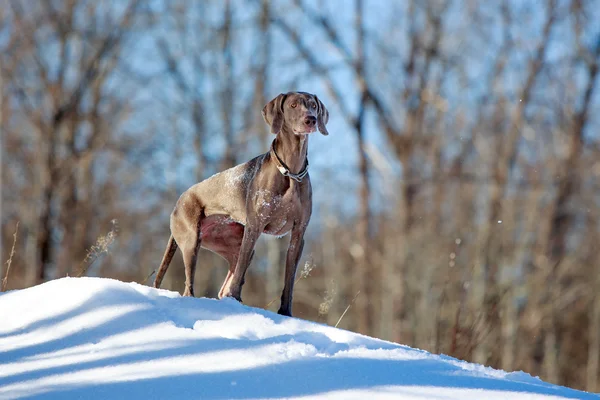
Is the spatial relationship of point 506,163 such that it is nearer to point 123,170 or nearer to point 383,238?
point 383,238

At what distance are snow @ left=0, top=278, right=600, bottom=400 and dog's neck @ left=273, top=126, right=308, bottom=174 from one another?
2.99 feet

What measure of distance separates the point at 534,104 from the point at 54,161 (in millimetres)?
11706

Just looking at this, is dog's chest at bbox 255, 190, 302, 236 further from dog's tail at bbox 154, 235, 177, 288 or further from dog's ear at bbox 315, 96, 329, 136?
dog's tail at bbox 154, 235, 177, 288

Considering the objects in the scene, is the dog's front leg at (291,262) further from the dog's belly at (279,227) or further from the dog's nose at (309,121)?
the dog's nose at (309,121)

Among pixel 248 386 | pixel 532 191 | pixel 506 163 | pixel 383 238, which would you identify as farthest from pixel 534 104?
pixel 248 386

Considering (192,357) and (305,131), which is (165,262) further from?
(192,357)

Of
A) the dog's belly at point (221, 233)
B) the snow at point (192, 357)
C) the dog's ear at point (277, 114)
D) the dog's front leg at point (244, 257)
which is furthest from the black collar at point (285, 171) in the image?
the snow at point (192, 357)

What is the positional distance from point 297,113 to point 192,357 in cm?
168

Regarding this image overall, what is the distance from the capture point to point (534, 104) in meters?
18.3

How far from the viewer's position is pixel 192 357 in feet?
10.8

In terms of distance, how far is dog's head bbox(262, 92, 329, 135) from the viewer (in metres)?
4.25

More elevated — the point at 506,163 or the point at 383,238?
the point at 506,163

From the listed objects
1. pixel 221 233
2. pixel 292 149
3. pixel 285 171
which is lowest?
pixel 221 233

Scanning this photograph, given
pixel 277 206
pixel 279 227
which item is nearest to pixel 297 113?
pixel 277 206
